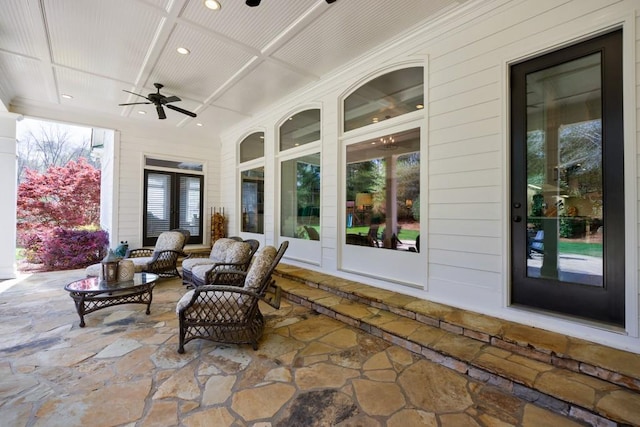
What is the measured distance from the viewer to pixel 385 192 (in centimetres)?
409

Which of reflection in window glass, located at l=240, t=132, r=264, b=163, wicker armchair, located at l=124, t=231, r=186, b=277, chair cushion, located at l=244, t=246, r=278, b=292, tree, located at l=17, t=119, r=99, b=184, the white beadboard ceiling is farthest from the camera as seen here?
tree, located at l=17, t=119, r=99, b=184

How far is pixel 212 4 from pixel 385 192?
3.05 m

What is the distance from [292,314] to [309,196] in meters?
2.37

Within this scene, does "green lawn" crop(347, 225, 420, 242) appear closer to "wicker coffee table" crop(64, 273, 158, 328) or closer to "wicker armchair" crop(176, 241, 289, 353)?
"wicker armchair" crop(176, 241, 289, 353)

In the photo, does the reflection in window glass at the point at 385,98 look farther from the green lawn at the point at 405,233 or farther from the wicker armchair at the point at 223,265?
the wicker armchair at the point at 223,265

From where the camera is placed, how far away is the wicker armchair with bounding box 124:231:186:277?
5130 mm

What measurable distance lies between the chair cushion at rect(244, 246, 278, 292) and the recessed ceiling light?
8.84 feet

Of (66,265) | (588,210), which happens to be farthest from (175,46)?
(66,265)

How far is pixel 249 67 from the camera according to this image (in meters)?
4.38

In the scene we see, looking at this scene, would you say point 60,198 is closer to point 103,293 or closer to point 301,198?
point 103,293

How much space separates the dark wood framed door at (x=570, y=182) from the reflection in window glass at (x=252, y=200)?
508cm

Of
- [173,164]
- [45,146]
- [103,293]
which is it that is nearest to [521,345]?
[103,293]

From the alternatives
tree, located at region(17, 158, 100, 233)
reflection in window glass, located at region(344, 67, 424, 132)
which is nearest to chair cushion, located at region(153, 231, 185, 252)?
reflection in window glass, located at region(344, 67, 424, 132)

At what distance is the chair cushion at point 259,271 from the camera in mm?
2828
